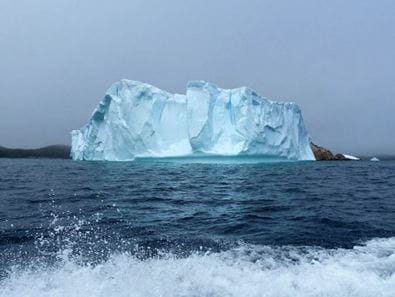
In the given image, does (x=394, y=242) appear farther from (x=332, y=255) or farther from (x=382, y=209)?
(x=382, y=209)

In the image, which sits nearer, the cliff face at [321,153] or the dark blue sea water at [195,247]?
the dark blue sea water at [195,247]

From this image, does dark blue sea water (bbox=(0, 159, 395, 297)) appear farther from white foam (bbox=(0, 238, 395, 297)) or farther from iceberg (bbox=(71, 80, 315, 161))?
iceberg (bbox=(71, 80, 315, 161))

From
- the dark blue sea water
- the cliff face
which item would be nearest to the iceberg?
the dark blue sea water

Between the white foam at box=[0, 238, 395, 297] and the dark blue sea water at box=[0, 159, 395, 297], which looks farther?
the dark blue sea water at box=[0, 159, 395, 297]

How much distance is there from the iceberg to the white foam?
798 inches

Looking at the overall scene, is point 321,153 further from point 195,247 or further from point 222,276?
point 222,276

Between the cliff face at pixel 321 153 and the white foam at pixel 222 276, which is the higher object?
the cliff face at pixel 321 153

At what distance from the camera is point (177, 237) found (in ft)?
18.4

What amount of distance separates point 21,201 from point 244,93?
1916 cm

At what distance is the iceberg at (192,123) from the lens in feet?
83.6

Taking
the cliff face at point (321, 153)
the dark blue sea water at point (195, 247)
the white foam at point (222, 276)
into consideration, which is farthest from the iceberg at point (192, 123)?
the white foam at point (222, 276)

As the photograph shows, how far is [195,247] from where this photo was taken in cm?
506

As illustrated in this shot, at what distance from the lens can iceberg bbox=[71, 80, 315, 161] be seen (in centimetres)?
2547

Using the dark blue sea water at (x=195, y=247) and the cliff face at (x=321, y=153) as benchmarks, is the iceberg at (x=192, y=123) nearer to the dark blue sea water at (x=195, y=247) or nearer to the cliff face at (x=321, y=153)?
the dark blue sea water at (x=195, y=247)
